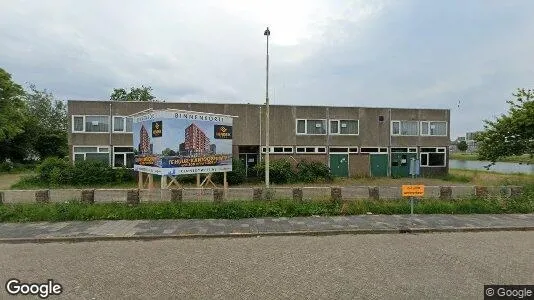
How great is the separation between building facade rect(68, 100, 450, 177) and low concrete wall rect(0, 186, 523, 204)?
10.1 meters

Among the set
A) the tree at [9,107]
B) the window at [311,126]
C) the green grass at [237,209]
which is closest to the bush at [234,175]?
the window at [311,126]

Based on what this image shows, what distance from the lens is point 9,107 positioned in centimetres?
2859

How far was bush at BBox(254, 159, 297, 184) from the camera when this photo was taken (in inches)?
801

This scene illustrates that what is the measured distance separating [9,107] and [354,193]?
31929mm

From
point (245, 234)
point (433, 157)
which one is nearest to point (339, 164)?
point (433, 157)

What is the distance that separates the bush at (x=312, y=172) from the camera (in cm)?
2131

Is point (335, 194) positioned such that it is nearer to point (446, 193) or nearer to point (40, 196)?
point (446, 193)

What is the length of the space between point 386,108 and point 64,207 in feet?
73.5

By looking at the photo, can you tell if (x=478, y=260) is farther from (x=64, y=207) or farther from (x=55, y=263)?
(x=64, y=207)

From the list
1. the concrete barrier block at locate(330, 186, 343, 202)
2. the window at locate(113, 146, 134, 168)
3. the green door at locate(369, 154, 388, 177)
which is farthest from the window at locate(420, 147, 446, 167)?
the window at locate(113, 146, 134, 168)

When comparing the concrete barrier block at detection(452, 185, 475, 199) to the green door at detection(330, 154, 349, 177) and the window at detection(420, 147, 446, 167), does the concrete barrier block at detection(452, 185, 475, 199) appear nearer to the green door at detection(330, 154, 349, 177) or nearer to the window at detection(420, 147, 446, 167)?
the green door at detection(330, 154, 349, 177)

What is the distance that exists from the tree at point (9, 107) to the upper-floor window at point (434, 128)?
1410 inches

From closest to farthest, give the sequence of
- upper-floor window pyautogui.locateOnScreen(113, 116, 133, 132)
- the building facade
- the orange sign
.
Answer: the orange sign, the building facade, upper-floor window pyautogui.locateOnScreen(113, 116, 133, 132)

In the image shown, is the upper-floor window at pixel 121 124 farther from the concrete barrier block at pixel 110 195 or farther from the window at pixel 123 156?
the concrete barrier block at pixel 110 195
